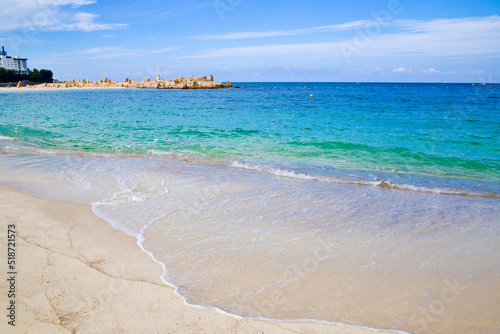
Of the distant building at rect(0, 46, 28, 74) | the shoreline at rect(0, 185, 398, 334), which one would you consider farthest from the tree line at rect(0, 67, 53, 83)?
the shoreline at rect(0, 185, 398, 334)

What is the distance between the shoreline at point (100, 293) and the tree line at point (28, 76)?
136858 millimetres

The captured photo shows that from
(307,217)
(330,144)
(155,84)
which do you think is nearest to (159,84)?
(155,84)

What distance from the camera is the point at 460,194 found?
8070 millimetres

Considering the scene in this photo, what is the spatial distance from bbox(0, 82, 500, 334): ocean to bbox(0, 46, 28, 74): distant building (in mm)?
191034

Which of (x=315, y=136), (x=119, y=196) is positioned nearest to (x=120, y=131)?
(x=315, y=136)

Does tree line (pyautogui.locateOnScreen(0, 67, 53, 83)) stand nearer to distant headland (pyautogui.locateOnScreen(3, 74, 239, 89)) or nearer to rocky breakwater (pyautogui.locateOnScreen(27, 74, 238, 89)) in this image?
distant headland (pyautogui.locateOnScreen(3, 74, 239, 89))

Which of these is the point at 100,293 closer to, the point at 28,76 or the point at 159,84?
the point at 159,84

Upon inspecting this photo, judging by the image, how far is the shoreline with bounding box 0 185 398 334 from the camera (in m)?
3.10

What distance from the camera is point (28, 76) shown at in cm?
11662

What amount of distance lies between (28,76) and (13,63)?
82.4 meters

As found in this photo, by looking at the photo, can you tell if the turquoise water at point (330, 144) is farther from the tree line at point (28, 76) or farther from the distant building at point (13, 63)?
the distant building at point (13, 63)

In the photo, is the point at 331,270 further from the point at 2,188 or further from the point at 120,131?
the point at 120,131

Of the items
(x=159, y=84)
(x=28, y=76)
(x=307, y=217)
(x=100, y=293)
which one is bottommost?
(x=100, y=293)

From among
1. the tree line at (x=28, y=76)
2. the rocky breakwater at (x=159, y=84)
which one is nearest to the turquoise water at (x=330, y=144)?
the rocky breakwater at (x=159, y=84)
